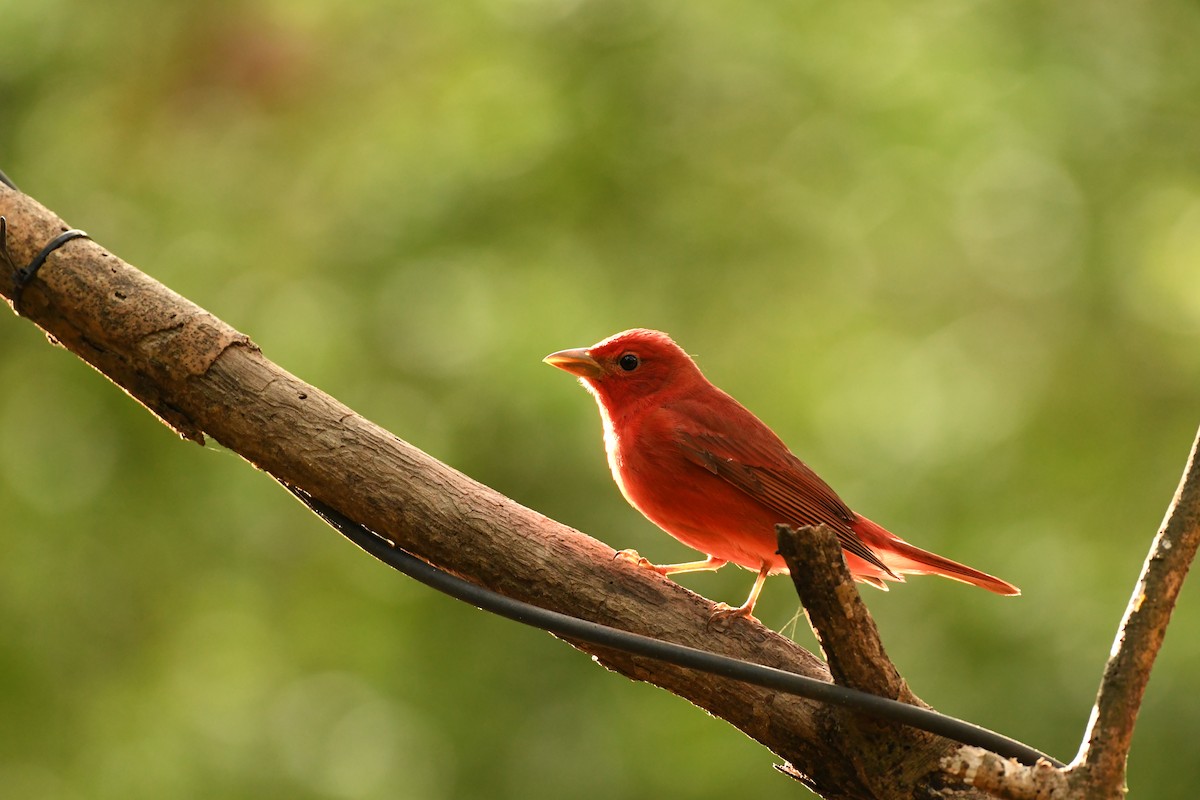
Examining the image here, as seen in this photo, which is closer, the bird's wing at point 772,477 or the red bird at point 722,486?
the red bird at point 722,486

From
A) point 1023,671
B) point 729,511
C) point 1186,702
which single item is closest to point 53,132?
point 729,511

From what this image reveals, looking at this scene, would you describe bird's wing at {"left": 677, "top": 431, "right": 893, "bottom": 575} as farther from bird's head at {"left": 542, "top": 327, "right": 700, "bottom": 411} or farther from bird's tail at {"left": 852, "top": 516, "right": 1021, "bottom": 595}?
bird's head at {"left": 542, "top": 327, "right": 700, "bottom": 411}

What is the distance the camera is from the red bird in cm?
383

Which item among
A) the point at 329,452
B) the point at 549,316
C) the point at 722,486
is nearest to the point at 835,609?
the point at 329,452

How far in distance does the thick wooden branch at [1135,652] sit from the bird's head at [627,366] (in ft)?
7.17

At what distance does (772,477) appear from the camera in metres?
4.03

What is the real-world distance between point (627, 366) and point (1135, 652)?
2330 mm

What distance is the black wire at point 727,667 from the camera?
2.34 m

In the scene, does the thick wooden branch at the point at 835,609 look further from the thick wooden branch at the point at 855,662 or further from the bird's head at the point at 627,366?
the bird's head at the point at 627,366

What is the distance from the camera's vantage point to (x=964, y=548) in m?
6.44

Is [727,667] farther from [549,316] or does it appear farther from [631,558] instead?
[549,316]

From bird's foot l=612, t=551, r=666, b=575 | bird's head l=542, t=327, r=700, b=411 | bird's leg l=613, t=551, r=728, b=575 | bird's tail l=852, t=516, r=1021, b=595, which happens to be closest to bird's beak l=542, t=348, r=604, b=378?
bird's head l=542, t=327, r=700, b=411

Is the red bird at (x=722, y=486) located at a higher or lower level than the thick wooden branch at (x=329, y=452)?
higher

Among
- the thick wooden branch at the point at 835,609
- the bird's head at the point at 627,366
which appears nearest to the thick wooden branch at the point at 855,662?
the thick wooden branch at the point at 835,609
